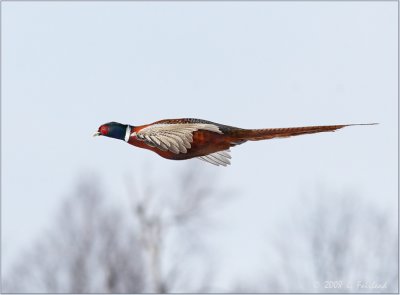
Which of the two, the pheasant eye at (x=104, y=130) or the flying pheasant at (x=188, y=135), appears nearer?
the flying pheasant at (x=188, y=135)

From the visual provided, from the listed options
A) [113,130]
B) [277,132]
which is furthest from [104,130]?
[277,132]

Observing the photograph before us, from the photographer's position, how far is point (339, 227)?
25.7 meters

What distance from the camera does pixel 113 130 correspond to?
291 inches

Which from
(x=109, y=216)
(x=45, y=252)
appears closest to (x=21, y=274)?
(x=45, y=252)

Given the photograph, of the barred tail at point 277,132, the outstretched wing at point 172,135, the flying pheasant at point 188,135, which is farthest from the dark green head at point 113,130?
the barred tail at point 277,132

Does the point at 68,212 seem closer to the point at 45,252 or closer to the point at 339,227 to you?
the point at 45,252

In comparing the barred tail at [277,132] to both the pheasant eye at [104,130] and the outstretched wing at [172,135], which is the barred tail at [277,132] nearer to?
the outstretched wing at [172,135]

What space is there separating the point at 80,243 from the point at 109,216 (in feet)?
6.17

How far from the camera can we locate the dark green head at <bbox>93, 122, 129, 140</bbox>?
24.2ft

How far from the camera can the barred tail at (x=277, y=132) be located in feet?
22.9

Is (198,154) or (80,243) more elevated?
(198,154)

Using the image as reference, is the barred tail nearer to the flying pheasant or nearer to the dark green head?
the flying pheasant

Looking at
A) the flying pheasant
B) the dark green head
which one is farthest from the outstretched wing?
the dark green head

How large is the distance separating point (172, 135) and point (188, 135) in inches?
3.7
